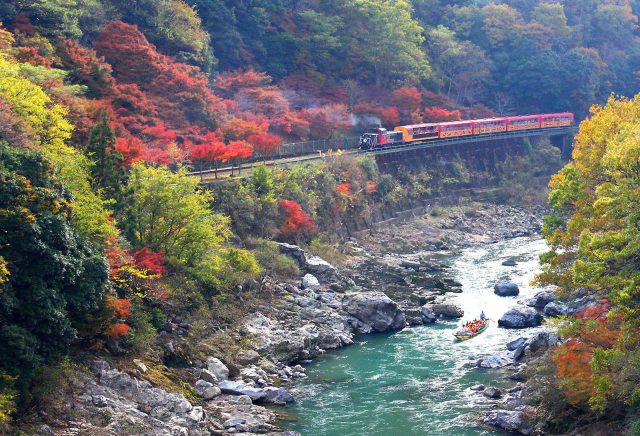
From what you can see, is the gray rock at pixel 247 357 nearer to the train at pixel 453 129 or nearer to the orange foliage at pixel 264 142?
the orange foliage at pixel 264 142

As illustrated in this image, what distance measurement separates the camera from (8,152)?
103 feet

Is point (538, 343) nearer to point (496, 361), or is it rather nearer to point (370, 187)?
point (496, 361)

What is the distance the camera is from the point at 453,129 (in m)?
82.1

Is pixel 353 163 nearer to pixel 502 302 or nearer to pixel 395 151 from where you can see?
pixel 395 151

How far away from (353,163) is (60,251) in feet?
137

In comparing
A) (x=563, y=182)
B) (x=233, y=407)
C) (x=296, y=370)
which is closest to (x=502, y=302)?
(x=563, y=182)

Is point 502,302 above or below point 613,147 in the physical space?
below

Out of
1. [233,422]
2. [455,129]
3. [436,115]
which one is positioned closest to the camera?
[233,422]

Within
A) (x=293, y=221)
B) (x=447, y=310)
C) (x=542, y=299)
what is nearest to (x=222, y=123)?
(x=293, y=221)

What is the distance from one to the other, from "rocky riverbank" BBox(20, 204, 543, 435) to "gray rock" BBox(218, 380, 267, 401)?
0.05 metres

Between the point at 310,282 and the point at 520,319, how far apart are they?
40.6 feet

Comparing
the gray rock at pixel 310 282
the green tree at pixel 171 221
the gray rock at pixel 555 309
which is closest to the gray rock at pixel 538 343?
the gray rock at pixel 555 309

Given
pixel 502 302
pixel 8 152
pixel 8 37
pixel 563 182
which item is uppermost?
pixel 8 37

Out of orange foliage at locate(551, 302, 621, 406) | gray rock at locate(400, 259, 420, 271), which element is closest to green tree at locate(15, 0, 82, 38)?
gray rock at locate(400, 259, 420, 271)
